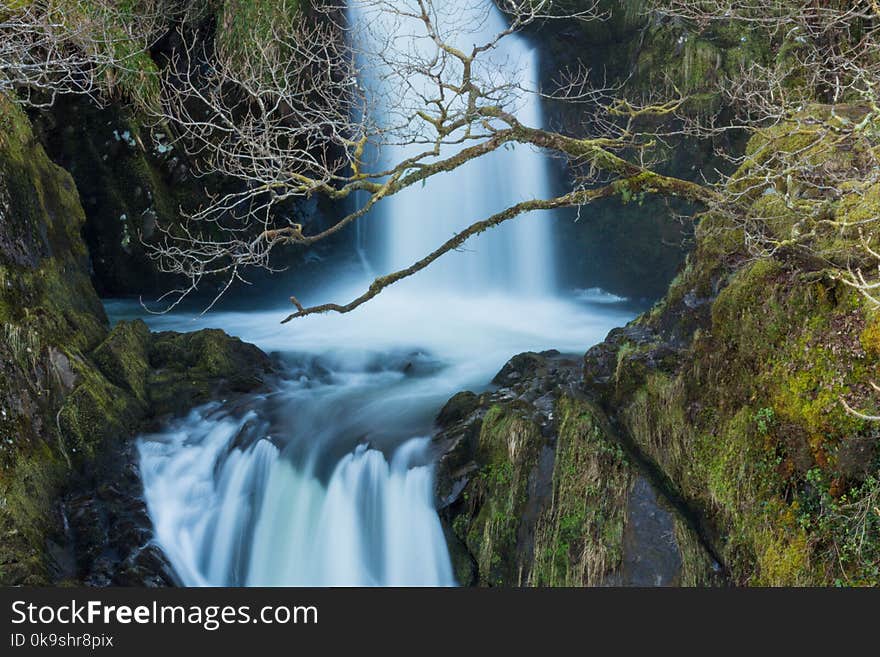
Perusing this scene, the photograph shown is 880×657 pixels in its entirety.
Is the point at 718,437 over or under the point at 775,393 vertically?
under

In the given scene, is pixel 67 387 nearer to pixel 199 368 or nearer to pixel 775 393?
pixel 199 368

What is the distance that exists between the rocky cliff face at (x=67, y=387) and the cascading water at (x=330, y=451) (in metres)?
0.33

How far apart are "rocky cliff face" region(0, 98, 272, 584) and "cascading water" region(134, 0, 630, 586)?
0.33 m

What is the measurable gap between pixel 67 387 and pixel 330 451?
2520 mm

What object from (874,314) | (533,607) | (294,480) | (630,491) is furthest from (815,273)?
(294,480)

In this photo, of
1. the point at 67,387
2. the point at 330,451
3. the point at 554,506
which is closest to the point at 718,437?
the point at 554,506

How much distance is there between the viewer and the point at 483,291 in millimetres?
13680

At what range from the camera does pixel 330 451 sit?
686 centimetres

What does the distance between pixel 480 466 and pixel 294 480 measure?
1798 millimetres

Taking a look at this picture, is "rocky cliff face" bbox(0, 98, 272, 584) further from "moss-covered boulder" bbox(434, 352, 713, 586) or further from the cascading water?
"moss-covered boulder" bbox(434, 352, 713, 586)

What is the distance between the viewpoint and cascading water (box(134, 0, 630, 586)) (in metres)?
6.09

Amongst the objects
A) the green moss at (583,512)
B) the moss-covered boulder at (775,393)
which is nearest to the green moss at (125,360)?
the green moss at (583,512)

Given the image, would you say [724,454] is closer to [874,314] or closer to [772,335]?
[772,335]

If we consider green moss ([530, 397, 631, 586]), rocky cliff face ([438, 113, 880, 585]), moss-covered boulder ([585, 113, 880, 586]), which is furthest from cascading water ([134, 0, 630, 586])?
moss-covered boulder ([585, 113, 880, 586])
